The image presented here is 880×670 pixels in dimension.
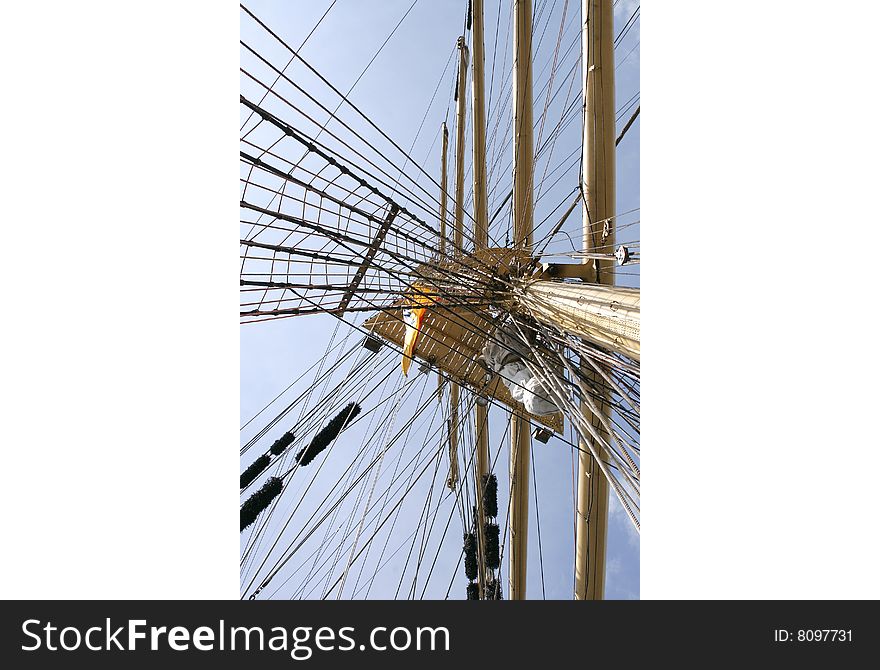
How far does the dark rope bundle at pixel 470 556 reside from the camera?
4141 millimetres

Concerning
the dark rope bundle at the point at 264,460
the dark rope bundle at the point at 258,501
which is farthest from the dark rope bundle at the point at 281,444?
the dark rope bundle at the point at 258,501

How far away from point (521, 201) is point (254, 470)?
10.1ft

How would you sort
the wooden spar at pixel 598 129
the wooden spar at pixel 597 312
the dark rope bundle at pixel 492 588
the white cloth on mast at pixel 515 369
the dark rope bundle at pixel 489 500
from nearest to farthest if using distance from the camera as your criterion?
1. the wooden spar at pixel 597 312
2. the white cloth on mast at pixel 515 369
3. the wooden spar at pixel 598 129
4. the dark rope bundle at pixel 492 588
5. the dark rope bundle at pixel 489 500

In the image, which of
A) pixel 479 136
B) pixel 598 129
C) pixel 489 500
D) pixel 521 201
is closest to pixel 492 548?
pixel 489 500

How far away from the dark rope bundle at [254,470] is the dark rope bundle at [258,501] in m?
0.54

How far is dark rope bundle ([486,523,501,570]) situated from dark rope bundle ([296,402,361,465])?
1.38 m

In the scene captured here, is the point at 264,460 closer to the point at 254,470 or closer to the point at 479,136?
the point at 254,470

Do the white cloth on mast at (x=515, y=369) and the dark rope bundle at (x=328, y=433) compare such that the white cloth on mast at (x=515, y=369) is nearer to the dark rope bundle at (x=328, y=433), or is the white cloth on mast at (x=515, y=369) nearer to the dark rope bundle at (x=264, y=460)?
the dark rope bundle at (x=328, y=433)

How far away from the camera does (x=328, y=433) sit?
335 centimetres

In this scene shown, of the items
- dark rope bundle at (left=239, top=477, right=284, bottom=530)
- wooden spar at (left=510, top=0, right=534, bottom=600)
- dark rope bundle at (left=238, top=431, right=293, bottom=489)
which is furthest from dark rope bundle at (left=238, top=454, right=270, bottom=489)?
wooden spar at (left=510, top=0, right=534, bottom=600)
